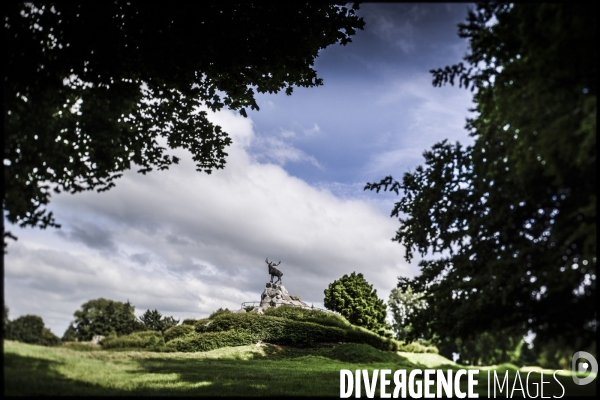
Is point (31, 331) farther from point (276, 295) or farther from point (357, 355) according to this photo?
point (276, 295)

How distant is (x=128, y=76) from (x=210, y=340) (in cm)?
1092

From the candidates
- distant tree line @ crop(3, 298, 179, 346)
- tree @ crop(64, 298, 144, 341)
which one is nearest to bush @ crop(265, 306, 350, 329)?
distant tree line @ crop(3, 298, 179, 346)

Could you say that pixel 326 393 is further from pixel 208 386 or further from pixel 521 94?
pixel 521 94

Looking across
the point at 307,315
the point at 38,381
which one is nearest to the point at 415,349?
the point at 307,315

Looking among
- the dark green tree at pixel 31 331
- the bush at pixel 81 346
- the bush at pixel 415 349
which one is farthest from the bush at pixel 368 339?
the dark green tree at pixel 31 331

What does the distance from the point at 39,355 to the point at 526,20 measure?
9492 millimetres

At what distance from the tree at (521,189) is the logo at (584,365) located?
8.58ft

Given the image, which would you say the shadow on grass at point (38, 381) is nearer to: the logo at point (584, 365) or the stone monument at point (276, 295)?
the logo at point (584, 365)

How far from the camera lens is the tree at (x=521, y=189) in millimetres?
5406

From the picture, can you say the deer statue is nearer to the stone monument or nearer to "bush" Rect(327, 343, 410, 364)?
the stone monument

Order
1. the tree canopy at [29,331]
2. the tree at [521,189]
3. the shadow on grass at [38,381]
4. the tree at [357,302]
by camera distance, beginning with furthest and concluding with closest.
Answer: the tree at [357,302] → the tree canopy at [29,331] → the shadow on grass at [38,381] → the tree at [521,189]

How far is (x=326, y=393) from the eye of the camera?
948cm

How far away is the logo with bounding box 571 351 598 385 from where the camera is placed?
864 centimetres

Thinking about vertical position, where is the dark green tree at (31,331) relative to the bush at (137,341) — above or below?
above
